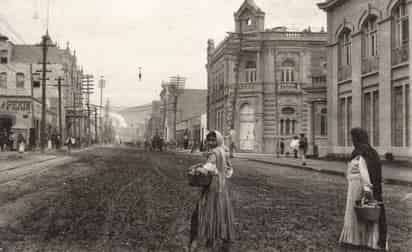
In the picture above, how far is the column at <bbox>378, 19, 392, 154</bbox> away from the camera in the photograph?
22984 millimetres

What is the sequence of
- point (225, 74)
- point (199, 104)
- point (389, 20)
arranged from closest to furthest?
point (389, 20)
point (225, 74)
point (199, 104)

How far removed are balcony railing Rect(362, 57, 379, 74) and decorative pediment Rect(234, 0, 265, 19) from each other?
28.4 metres

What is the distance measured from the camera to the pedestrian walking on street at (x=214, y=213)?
21.3 feet

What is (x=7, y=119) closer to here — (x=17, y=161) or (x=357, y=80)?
(x=17, y=161)

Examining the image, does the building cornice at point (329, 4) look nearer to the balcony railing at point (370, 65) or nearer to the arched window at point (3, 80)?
the balcony railing at point (370, 65)

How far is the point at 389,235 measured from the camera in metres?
7.77

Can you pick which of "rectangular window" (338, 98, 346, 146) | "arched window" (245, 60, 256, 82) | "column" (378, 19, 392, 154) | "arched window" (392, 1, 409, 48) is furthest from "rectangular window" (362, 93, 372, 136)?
"arched window" (245, 60, 256, 82)

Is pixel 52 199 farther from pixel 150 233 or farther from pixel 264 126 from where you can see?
pixel 264 126

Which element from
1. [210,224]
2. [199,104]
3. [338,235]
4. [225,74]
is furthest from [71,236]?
[199,104]

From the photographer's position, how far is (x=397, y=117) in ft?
74.3

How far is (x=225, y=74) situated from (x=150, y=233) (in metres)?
49.9

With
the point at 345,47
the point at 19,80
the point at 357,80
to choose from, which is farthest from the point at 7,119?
the point at 357,80

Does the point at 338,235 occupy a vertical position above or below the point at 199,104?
below

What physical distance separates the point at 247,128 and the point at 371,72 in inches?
1095
